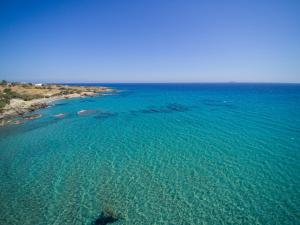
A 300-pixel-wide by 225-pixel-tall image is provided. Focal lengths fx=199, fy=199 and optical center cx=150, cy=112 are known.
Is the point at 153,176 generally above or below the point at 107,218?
above

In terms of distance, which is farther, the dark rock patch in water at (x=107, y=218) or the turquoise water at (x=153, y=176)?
the turquoise water at (x=153, y=176)

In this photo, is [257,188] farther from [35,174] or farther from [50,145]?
[50,145]

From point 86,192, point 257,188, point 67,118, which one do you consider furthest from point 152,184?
point 67,118

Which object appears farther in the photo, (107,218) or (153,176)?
(153,176)

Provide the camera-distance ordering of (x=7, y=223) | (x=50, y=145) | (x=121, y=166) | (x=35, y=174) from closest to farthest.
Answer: (x=7, y=223)
(x=35, y=174)
(x=121, y=166)
(x=50, y=145)
